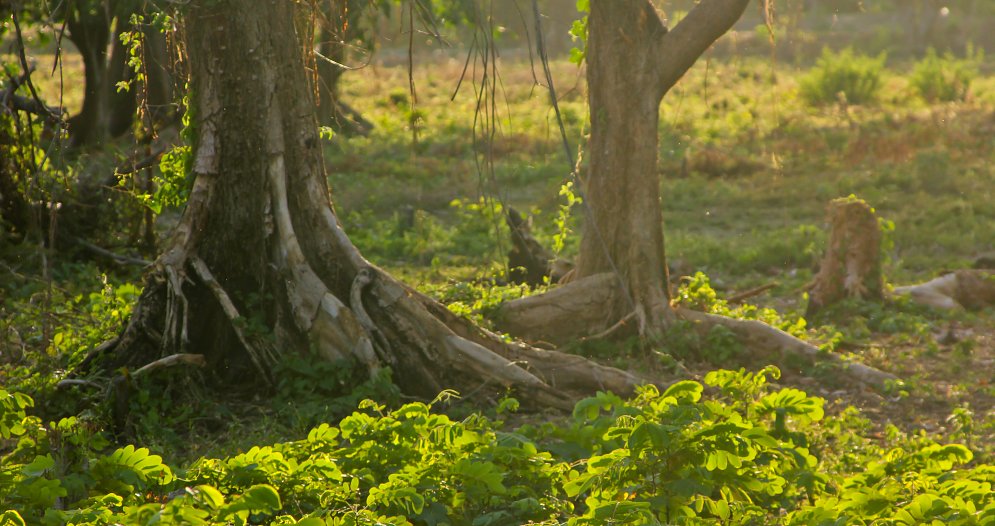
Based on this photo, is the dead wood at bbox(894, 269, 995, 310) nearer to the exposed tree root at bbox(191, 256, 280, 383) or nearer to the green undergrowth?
the green undergrowth

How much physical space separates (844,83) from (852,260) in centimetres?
1570

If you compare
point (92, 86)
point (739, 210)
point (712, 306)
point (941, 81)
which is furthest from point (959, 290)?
point (941, 81)

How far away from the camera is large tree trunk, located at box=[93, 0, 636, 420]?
695 cm

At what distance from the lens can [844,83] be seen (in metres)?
24.7

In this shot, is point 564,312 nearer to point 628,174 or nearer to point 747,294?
point 628,174

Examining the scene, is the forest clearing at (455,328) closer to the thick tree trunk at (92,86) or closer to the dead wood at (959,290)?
the dead wood at (959,290)

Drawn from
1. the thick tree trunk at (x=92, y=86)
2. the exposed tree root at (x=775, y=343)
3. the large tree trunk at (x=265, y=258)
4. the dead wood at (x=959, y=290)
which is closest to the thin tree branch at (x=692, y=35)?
the exposed tree root at (x=775, y=343)

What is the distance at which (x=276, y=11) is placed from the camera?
23.2 ft

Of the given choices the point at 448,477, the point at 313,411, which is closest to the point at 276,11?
the point at 313,411

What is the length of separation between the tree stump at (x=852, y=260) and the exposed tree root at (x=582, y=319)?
1.75 meters

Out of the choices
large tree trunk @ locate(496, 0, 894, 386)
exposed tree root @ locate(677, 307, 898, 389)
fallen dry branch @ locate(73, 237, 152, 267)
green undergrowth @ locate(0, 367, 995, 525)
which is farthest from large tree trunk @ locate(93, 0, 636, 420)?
fallen dry branch @ locate(73, 237, 152, 267)

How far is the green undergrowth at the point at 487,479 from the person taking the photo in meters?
3.85

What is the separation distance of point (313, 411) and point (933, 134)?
14444 mm

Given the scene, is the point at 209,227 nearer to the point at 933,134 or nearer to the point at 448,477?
the point at 448,477
